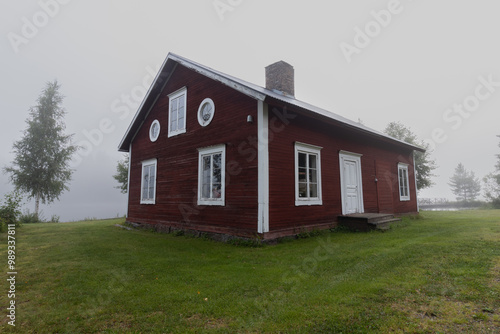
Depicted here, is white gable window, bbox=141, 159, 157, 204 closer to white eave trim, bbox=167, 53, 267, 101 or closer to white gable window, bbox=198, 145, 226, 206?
white gable window, bbox=198, 145, 226, 206

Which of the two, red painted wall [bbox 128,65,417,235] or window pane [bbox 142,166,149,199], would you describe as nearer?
red painted wall [bbox 128,65,417,235]

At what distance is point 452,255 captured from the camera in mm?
4926

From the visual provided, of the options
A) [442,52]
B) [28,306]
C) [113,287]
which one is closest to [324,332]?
[113,287]

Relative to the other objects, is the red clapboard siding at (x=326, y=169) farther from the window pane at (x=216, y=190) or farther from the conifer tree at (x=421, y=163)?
the conifer tree at (x=421, y=163)

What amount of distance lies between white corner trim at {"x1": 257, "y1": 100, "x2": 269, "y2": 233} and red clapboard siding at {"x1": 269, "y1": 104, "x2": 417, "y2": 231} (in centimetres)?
22

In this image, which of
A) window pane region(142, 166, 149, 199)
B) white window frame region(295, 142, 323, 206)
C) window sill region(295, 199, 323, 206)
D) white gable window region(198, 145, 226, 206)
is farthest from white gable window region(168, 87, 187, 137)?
window sill region(295, 199, 323, 206)

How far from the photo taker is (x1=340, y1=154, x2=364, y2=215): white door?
9742 mm

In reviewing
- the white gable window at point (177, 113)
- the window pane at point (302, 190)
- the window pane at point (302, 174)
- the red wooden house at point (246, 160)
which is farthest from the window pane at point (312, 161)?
the white gable window at point (177, 113)

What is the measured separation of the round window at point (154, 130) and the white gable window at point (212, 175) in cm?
343

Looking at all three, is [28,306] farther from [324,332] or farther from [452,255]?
[452,255]

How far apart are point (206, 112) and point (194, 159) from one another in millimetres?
1722

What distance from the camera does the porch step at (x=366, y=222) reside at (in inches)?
332

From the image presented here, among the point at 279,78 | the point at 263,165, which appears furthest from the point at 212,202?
the point at 279,78

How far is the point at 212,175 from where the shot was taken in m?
8.56
